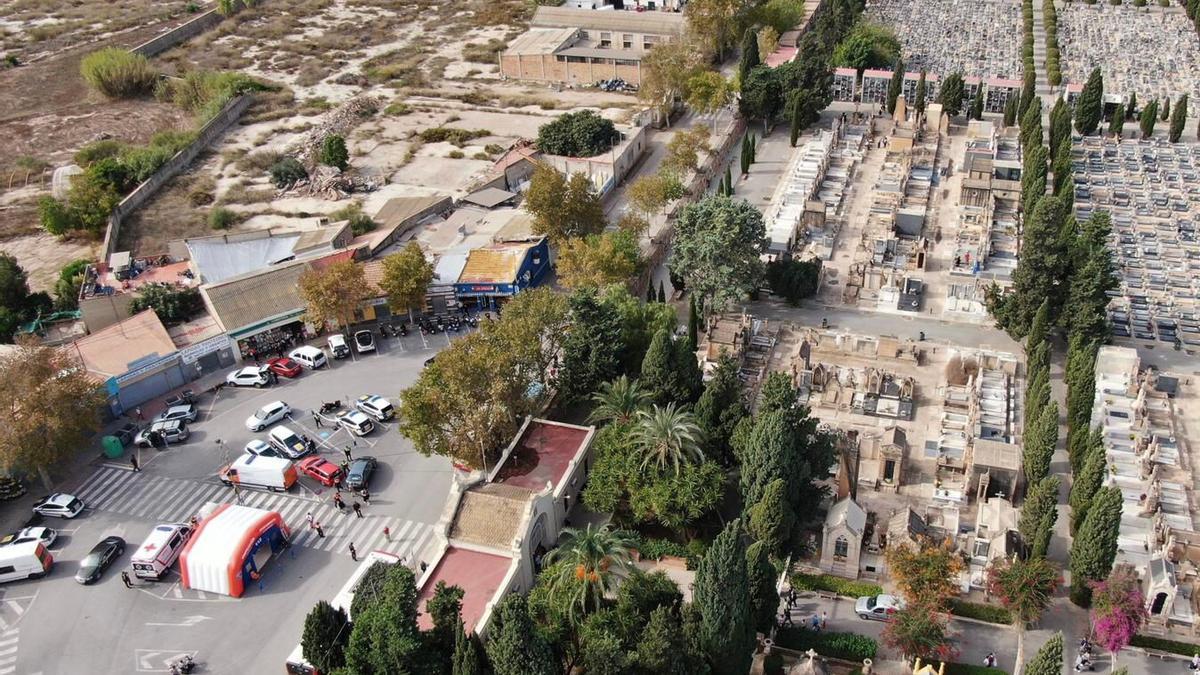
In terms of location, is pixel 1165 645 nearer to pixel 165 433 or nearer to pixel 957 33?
pixel 165 433

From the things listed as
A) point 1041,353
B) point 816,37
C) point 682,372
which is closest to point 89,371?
point 682,372

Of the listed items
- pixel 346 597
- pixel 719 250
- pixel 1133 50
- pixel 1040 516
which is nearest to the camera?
pixel 346 597

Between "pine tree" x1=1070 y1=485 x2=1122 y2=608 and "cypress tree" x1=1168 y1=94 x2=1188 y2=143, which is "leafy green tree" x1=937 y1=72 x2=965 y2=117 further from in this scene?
"pine tree" x1=1070 y1=485 x2=1122 y2=608

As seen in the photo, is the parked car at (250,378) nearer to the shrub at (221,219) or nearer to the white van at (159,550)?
the white van at (159,550)

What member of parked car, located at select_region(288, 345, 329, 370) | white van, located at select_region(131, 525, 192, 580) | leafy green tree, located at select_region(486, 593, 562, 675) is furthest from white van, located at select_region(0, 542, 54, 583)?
leafy green tree, located at select_region(486, 593, 562, 675)

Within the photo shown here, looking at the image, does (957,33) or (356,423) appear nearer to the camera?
(356,423)

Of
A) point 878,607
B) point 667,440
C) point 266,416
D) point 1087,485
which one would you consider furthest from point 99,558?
point 1087,485
